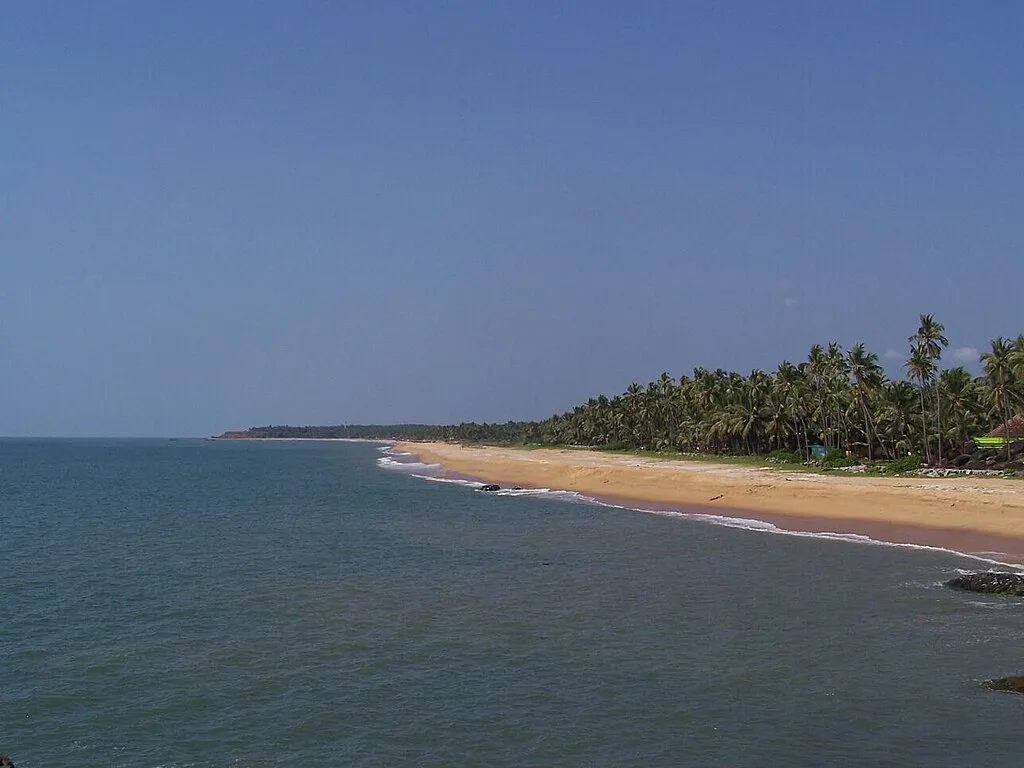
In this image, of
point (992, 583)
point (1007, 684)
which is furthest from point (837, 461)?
point (1007, 684)

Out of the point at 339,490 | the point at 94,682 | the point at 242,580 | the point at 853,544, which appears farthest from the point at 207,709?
the point at 339,490

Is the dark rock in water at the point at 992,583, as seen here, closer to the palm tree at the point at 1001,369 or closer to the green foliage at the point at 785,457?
the palm tree at the point at 1001,369

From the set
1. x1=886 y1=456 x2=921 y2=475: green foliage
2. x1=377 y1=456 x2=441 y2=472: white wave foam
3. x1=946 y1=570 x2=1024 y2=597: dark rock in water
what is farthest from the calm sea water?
x1=377 y1=456 x2=441 y2=472: white wave foam

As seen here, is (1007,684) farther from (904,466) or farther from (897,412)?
(897,412)

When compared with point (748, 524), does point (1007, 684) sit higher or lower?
lower

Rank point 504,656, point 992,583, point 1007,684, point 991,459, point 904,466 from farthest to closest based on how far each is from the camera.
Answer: point 991,459 → point 904,466 → point 992,583 → point 504,656 → point 1007,684

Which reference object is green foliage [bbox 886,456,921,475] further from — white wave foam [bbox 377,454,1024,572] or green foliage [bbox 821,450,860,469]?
white wave foam [bbox 377,454,1024,572]

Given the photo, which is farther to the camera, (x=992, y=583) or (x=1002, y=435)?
(x=1002, y=435)
